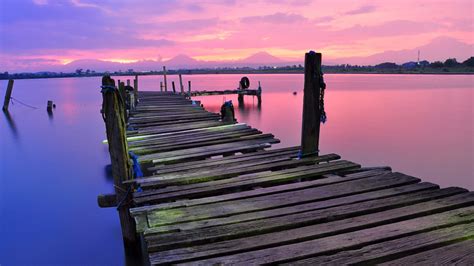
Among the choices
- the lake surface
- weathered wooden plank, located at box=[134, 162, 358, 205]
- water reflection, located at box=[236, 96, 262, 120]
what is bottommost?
the lake surface

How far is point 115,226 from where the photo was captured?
9531 millimetres

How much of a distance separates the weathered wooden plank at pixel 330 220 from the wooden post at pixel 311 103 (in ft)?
7.19

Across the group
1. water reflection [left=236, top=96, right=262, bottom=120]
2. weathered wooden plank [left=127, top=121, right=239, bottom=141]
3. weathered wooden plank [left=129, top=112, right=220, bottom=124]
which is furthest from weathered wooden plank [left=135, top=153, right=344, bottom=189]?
water reflection [left=236, top=96, right=262, bottom=120]

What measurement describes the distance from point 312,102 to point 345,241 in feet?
10.8

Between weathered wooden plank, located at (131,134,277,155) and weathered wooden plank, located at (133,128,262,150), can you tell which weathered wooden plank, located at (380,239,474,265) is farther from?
weathered wooden plank, located at (133,128,262,150)

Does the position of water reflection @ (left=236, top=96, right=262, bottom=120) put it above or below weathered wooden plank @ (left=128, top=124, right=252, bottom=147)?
below

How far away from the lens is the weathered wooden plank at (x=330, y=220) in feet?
11.4

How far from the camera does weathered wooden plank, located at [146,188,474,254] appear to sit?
3475mm

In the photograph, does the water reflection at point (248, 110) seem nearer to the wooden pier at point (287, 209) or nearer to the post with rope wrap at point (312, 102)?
the post with rope wrap at point (312, 102)

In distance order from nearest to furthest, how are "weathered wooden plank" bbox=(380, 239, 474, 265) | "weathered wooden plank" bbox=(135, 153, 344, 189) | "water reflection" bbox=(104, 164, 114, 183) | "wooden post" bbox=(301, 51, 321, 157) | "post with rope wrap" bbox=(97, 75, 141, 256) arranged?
"weathered wooden plank" bbox=(380, 239, 474, 265) < "weathered wooden plank" bbox=(135, 153, 344, 189) < "post with rope wrap" bbox=(97, 75, 141, 256) < "wooden post" bbox=(301, 51, 321, 157) < "water reflection" bbox=(104, 164, 114, 183)

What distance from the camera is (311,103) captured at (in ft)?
20.6

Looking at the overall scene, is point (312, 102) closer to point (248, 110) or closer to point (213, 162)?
point (213, 162)

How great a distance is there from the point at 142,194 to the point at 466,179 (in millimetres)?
A: 12359

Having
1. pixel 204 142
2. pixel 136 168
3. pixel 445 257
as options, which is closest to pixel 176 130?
pixel 204 142
